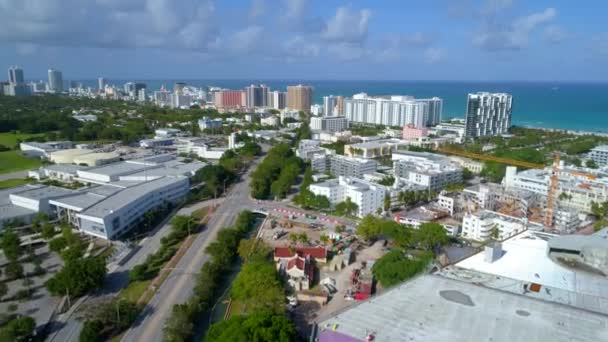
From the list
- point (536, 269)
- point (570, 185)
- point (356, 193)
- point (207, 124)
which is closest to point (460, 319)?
point (536, 269)

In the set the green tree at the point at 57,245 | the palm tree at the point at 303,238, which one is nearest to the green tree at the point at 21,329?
the green tree at the point at 57,245

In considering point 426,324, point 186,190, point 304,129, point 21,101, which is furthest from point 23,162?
point 21,101

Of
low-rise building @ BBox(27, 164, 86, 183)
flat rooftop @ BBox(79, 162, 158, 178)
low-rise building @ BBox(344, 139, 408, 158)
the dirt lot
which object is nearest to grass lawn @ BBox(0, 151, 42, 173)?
low-rise building @ BBox(27, 164, 86, 183)

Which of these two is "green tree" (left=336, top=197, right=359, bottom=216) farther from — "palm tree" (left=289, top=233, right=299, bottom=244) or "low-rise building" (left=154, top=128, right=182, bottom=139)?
"low-rise building" (left=154, top=128, right=182, bottom=139)

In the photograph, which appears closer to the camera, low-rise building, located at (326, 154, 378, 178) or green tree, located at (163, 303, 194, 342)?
green tree, located at (163, 303, 194, 342)

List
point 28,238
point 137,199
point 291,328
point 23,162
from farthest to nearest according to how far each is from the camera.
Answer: point 23,162 < point 137,199 < point 28,238 < point 291,328

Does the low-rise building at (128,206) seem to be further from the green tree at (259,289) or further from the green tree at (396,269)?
the green tree at (396,269)

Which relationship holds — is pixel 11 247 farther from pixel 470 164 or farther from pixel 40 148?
pixel 470 164

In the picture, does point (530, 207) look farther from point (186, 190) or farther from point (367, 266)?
point (186, 190)
